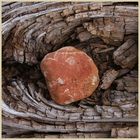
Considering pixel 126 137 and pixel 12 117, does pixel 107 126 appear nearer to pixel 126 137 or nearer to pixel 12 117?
pixel 126 137

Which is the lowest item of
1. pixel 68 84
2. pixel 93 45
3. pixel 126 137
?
pixel 126 137

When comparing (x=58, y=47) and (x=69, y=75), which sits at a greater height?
(x=58, y=47)

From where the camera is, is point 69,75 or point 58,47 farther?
point 58,47

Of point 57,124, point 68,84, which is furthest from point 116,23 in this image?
point 57,124
